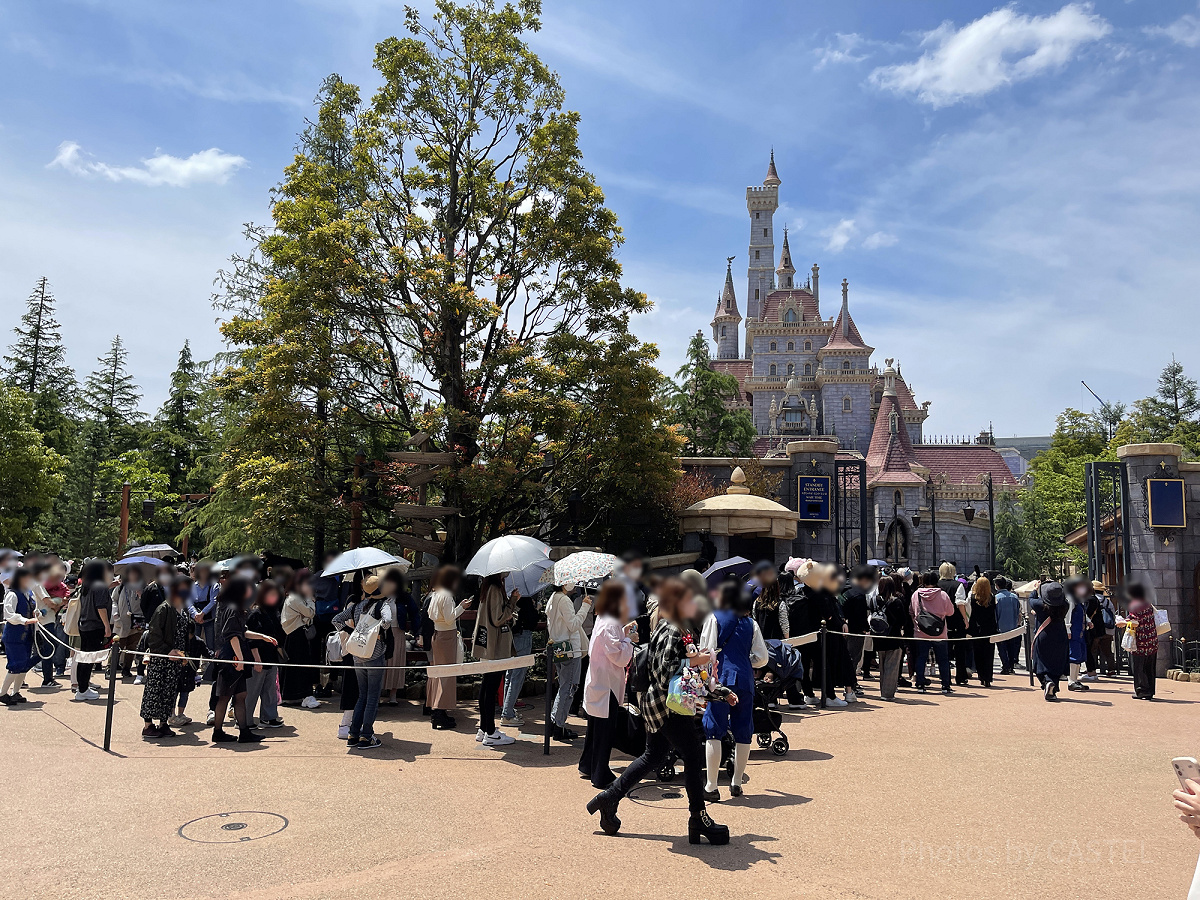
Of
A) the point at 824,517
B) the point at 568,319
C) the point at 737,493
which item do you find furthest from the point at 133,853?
the point at 824,517

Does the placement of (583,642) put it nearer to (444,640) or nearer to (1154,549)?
(444,640)

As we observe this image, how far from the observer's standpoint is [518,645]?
9.41 metres

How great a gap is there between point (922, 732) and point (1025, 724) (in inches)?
57.2

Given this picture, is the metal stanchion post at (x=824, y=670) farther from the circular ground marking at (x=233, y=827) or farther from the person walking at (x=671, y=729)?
the circular ground marking at (x=233, y=827)

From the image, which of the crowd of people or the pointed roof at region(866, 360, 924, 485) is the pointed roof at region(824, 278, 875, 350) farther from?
the crowd of people

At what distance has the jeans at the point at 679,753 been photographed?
5.22 m

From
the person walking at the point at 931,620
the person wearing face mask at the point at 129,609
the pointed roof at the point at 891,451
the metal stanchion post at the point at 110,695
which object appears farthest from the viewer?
the pointed roof at the point at 891,451

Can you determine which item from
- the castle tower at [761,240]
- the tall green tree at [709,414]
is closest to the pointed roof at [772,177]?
the castle tower at [761,240]

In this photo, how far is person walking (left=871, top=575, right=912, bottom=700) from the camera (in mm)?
11305

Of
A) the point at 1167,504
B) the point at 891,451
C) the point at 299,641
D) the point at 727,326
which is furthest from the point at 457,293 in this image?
the point at 727,326

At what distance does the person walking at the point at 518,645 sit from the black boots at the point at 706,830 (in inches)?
157

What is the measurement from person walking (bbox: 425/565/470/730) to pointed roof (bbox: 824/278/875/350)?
73933mm

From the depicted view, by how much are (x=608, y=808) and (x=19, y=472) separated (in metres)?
32.4

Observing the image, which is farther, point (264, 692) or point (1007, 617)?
point (1007, 617)
